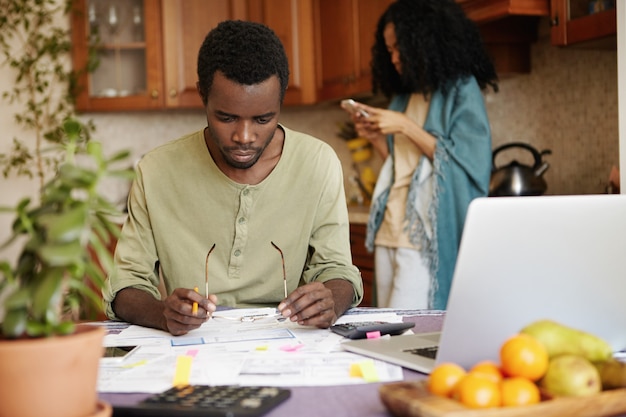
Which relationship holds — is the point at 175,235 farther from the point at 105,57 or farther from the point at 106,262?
the point at 105,57

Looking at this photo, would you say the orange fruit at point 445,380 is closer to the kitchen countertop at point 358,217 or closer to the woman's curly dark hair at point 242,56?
the woman's curly dark hair at point 242,56

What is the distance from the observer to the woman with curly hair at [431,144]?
280cm

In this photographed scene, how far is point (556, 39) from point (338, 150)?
2186mm

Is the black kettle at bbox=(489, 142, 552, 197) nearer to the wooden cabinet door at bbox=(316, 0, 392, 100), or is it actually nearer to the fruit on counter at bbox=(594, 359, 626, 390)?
the wooden cabinet door at bbox=(316, 0, 392, 100)

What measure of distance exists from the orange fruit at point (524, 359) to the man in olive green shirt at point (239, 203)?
77 centimetres

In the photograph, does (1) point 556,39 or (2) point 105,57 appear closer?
(1) point 556,39

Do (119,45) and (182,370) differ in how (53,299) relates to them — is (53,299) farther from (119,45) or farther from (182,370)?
(119,45)

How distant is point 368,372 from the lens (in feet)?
3.63

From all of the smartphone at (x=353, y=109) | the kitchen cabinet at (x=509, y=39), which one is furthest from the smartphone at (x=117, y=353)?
the kitchen cabinet at (x=509, y=39)

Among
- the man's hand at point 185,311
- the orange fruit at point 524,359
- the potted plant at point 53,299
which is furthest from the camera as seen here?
the man's hand at point 185,311

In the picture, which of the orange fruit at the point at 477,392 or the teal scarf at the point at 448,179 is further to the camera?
the teal scarf at the point at 448,179

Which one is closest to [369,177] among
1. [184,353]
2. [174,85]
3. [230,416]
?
[174,85]

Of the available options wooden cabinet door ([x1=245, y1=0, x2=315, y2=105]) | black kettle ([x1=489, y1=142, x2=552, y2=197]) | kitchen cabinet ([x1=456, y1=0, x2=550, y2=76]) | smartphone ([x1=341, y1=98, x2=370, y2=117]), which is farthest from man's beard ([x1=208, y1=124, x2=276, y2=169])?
wooden cabinet door ([x1=245, y1=0, x2=315, y2=105])

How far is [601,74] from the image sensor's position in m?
2.91
